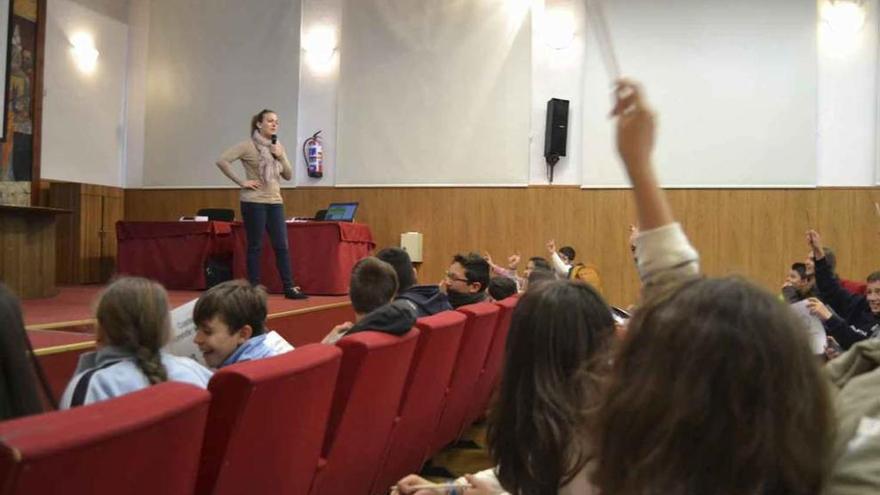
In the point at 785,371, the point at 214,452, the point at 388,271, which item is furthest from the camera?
the point at 388,271

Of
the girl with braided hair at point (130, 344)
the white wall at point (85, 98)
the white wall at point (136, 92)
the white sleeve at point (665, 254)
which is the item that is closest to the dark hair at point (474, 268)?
the girl with braided hair at point (130, 344)

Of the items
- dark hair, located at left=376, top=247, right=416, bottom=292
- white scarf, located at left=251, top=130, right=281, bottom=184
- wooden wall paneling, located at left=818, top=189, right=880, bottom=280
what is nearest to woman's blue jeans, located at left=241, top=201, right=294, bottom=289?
white scarf, located at left=251, top=130, right=281, bottom=184

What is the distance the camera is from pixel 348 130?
884 centimetres

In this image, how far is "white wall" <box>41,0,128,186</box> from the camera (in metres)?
8.62

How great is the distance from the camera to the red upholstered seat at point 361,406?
2.06m

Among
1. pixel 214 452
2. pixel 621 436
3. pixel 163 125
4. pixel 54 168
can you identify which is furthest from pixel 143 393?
pixel 163 125

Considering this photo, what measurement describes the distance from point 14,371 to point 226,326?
99cm

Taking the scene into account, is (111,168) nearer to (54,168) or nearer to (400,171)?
(54,168)

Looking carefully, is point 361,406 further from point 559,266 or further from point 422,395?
point 559,266

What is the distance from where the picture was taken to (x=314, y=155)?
882 cm

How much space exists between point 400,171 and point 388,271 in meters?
5.86

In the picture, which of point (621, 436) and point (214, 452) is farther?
point (214, 452)

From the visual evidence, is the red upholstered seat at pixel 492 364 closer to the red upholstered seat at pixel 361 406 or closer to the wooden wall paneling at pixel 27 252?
the red upholstered seat at pixel 361 406

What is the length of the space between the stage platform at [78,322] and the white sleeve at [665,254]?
1879mm
